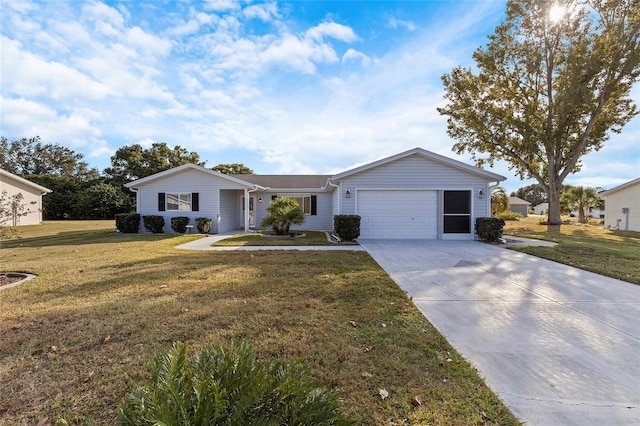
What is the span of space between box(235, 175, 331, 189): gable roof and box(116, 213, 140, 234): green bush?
23.7 ft

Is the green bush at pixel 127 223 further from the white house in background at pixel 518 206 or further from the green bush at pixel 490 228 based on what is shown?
the white house in background at pixel 518 206

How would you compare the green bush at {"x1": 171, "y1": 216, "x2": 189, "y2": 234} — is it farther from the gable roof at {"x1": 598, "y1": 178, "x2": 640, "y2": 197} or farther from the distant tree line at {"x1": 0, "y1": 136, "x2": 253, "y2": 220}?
the gable roof at {"x1": 598, "y1": 178, "x2": 640, "y2": 197}

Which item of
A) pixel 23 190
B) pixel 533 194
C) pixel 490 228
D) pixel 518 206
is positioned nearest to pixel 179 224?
pixel 490 228

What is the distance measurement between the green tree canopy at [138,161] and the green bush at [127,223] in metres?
20.6

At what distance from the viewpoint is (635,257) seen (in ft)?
27.6

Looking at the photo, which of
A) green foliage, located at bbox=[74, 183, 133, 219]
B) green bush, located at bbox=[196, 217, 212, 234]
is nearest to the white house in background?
green bush, located at bbox=[196, 217, 212, 234]

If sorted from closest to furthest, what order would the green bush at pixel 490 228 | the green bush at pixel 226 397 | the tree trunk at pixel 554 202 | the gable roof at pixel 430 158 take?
the green bush at pixel 226 397
the green bush at pixel 490 228
the gable roof at pixel 430 158
the tree trunk at pixel 554 202

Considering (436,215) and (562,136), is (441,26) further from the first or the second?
(562,136)

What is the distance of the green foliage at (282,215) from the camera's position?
1331cm

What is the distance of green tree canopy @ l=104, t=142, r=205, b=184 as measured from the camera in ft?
108

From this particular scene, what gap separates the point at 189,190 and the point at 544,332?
51.6 ft

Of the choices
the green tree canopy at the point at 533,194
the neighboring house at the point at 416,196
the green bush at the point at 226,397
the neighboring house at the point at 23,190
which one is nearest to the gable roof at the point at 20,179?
the neighboring house at the point at 23,190

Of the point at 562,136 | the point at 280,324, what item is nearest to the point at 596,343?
the point at 280,324

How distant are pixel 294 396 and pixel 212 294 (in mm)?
3699
